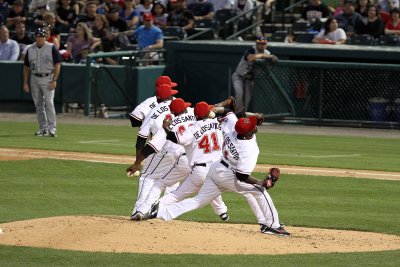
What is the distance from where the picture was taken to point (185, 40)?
2673 cm

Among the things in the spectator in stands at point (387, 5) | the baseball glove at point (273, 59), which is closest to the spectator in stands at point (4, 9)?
the baseball glove at point (273, 59)

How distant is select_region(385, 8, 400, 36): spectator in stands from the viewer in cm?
2475

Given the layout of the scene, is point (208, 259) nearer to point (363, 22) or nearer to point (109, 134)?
point (109, 134)

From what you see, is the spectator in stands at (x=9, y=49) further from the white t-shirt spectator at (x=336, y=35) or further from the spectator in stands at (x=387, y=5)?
the spectator in stands at (x=387, y=5)

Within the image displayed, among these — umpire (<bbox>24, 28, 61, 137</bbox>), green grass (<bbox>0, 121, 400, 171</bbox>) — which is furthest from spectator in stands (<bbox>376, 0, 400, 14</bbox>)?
umpire (<bbox>24, 28, 61, 137</bbox>)

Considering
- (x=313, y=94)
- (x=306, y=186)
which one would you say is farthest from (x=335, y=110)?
(x=306, y=186)

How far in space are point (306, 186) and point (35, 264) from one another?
6.81 metres

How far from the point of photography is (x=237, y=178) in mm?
11406

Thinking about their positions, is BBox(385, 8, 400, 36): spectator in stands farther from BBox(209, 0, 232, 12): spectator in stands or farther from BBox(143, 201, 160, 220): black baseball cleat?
BBox(143, 201, 160, 220): black baseball cleat

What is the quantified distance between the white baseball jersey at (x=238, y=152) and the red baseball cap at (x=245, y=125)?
0.12 m

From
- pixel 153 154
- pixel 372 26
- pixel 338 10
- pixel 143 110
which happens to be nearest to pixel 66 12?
pixel 338 10

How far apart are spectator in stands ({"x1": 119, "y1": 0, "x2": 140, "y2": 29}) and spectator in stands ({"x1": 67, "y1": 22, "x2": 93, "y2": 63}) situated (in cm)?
134

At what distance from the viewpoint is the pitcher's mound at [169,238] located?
35.8 ft

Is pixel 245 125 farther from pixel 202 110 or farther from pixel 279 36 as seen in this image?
pixel 279 36
